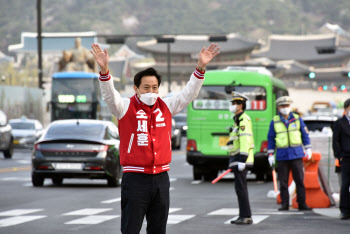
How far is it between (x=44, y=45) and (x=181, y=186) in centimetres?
12703

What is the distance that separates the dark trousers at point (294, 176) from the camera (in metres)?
14.4

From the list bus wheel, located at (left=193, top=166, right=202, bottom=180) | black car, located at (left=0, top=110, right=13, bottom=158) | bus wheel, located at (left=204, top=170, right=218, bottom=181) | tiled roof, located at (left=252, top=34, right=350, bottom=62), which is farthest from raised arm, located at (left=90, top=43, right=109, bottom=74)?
tiled roof, located at (left=252, top=34, right=350, bottom=62)

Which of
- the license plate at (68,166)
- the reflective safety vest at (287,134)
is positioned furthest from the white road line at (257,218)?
the license plate at (68,166)

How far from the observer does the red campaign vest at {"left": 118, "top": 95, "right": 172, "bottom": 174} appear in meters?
7.29

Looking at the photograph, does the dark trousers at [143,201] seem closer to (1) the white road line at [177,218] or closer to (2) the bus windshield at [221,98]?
(1) the white road line at [177,218]

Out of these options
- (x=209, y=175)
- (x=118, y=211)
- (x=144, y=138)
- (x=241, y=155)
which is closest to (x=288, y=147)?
(x=241, y=155)

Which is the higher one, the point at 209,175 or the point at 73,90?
the point at 73,90

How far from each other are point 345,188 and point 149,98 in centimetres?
665

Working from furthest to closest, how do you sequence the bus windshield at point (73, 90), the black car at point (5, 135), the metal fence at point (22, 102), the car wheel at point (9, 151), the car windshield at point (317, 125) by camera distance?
the metal fence at point (22, 102) → the bus windshield at point (73, 90) → the car wheel at point (9, 151) → the black car at point (5, 135) → the car windshield at point (317, 125)

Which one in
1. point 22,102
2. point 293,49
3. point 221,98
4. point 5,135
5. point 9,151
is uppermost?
point 293,49

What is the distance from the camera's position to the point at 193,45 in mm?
114688

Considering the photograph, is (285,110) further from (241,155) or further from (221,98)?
(221,98)

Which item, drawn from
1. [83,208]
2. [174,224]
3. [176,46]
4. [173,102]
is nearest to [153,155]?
[173,102]

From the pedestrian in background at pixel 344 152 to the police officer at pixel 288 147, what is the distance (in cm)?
111
